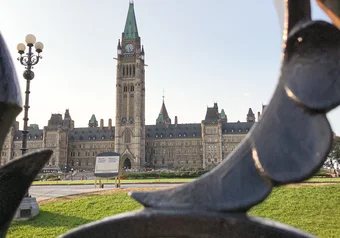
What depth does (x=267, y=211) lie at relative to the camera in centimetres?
1071

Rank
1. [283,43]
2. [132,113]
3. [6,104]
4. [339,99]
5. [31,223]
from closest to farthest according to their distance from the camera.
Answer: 1. [339,99]
2. [283,43]
3. [6,104]
4. [31,223]
5. [132,113]

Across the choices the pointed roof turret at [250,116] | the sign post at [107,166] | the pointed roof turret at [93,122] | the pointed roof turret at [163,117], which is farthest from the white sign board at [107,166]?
the pointed roof turret at [93,122]

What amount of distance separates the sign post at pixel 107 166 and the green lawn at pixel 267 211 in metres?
7.28

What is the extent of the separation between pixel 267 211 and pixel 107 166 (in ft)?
42.9

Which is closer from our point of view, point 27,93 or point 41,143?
point 27,93

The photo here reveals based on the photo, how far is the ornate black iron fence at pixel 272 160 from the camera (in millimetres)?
1526

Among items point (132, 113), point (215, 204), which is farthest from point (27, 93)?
point (132, 113)

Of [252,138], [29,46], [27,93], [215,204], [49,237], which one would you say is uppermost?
[29,46]

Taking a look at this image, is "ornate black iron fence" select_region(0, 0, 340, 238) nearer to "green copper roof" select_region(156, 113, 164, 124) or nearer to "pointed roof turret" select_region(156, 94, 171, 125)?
"pointed roof turret" select_region(156, 94, 171, 125)

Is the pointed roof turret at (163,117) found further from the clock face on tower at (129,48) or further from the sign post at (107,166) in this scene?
the sign post at (107,166)

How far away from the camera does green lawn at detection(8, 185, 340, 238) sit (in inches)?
371

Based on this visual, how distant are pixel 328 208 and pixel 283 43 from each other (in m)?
10.6

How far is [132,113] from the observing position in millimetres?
81875

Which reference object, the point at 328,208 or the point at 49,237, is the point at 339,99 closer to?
the point at 49,237
